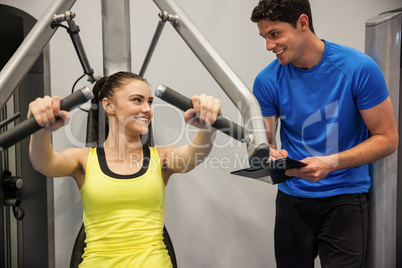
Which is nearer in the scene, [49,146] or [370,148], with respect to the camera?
[49,146]

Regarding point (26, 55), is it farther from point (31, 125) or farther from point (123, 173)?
point (123, 173)

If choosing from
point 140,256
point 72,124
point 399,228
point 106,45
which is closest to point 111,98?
point 106,45

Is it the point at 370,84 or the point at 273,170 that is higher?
the point at 370,84

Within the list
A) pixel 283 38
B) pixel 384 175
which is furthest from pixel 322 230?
pixel 283 38

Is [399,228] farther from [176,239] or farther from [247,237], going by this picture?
[176,239]

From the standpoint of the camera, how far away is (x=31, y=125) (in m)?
0.66

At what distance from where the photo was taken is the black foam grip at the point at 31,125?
2.09 feet

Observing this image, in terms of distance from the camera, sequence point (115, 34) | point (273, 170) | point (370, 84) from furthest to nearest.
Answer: point (370, 84), point (115, 34), point (273, 170)

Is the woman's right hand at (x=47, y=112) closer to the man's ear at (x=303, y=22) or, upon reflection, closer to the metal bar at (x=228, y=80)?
the metal bar at (x=228, y=80)

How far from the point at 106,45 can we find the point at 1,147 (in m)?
0.52

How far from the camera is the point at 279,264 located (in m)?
1.38

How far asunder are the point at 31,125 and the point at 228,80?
364 mm

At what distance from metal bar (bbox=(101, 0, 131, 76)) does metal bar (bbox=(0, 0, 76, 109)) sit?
21 cm

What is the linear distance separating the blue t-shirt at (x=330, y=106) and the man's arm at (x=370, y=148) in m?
0.03
